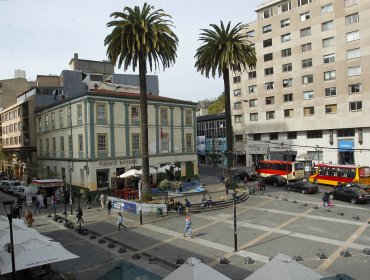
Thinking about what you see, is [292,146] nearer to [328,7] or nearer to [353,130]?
[353,130]

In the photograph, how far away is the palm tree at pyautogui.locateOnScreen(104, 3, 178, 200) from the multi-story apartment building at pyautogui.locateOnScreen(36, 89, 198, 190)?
30.6 feet

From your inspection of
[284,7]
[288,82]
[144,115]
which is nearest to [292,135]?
[288,82]

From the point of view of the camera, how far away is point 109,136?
43625 millimetres

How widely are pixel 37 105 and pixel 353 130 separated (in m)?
53.2

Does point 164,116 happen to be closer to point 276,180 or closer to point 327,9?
point 276,180

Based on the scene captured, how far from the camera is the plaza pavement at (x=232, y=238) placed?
19.0 metres

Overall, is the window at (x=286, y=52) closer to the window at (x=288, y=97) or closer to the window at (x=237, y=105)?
the window at (x=288, y=97)

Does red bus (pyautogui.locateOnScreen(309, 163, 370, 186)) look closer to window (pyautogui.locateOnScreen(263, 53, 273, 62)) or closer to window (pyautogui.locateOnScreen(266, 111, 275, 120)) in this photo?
window (pyautogui.locateOnScreen(266, 111, 275, 120))

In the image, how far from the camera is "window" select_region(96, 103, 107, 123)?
140 ft

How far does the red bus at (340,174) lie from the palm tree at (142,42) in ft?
81.2

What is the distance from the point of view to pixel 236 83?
245 feet

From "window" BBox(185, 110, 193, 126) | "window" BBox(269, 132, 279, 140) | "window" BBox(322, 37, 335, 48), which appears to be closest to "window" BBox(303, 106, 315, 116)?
"window" BBox(269, 132, 279, 140)

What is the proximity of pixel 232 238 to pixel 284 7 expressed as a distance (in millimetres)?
53626

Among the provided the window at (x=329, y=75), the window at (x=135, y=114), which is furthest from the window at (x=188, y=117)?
the window at (x=329, y=75)
